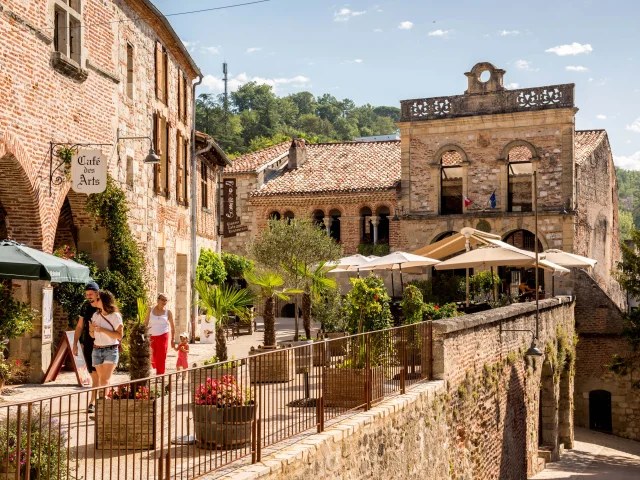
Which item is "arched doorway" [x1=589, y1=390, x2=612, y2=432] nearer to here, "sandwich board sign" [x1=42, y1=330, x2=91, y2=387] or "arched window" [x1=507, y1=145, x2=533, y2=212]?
"arched window" [x1=507, y1=145, x2=533, y2=212]

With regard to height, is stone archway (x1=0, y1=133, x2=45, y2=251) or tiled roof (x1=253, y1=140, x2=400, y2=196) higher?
tiled roof (x1=253, y1=140, x2=400, y2=196)

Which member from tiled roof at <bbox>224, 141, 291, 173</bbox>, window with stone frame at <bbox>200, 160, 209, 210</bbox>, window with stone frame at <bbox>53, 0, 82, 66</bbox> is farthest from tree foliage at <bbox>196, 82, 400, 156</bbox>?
window with stone frame at <bbox>53, 0, 82, 66</bbox>

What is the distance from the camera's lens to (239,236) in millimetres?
38156

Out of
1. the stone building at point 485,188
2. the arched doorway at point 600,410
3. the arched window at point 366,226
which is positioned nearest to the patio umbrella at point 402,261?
the stone building at point 485,188

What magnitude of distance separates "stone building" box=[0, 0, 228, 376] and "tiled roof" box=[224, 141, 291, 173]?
15.1 metres

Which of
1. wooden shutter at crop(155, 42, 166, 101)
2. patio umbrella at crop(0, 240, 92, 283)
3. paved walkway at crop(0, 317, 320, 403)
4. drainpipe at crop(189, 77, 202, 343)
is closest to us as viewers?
patio umbrella at crop(0, 240, 92, 283)

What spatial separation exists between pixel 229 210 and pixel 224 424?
75.1 ft

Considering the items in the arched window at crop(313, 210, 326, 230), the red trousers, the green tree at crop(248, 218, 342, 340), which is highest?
the arched window at crop(313, 210, 326, 230)

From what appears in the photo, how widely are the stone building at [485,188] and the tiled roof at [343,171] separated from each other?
2.5 inches

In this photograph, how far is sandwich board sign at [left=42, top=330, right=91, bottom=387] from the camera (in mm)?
11580

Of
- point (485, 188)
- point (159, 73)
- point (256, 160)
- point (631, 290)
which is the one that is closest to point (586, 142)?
point (485, 188)

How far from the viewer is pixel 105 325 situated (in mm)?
9594

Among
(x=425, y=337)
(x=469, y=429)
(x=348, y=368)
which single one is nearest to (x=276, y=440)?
(x=348, y=368)

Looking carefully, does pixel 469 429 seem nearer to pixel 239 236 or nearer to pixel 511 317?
pixel 511 317
